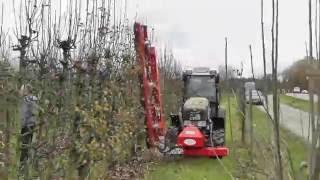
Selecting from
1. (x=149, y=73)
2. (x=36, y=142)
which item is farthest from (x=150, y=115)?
(x=36, y=142)

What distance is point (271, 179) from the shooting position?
201 centimetres

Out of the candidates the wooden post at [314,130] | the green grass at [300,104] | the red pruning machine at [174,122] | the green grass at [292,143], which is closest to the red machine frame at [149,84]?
the red pruning machine at [174,122]

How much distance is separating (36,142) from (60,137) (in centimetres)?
97

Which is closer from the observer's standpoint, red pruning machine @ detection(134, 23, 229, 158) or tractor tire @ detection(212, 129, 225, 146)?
red pruning machine @ detection(134, 23, 229, 158)

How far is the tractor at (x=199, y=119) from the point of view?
37.7 ft

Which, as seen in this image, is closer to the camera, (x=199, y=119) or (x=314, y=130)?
(x=314, y=130)

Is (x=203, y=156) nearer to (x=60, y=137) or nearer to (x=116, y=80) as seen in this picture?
(x=116, y=80)

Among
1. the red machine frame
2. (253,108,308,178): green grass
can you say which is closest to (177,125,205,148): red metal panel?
the red machine frame

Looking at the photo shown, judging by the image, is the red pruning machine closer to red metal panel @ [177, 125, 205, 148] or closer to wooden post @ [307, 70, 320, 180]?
red metal panel @ [177, 125, 205, 148]

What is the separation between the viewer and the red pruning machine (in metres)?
11.4

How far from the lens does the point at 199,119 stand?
40.3 ft

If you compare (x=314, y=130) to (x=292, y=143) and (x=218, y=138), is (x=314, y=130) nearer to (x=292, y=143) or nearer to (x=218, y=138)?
(x=292, y=143)

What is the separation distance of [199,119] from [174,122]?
2.56ft

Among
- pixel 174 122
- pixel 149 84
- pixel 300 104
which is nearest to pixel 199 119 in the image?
pixel 174 122
